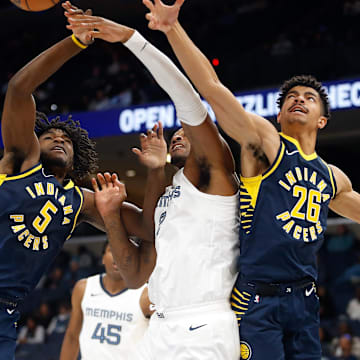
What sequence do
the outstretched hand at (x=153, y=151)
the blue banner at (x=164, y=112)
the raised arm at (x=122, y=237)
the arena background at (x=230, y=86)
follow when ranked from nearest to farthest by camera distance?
the outstretched hand at (x=153, y=151) → the raised arm at (x=122, y=237) → the blue banner at (x=164, y=112) → the arena background at (x=230, y=86)

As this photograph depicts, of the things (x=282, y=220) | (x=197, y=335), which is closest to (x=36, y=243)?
(x=197, y=335)

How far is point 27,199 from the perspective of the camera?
3.24 meters

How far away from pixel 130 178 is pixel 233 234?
11.6m

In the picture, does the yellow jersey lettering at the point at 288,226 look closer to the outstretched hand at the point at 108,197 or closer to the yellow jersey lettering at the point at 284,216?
the yellow jersey lettering at the point at 284,216

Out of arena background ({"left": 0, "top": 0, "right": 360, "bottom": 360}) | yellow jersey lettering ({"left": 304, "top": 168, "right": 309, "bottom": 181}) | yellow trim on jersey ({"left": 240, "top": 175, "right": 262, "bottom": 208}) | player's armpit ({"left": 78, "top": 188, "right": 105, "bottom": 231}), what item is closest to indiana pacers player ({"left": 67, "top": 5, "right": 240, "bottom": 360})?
yellow trim on jersey ({"left": 240, "top": 175, "right": 262, "bottom": 208})

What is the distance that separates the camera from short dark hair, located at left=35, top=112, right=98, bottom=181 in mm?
3713

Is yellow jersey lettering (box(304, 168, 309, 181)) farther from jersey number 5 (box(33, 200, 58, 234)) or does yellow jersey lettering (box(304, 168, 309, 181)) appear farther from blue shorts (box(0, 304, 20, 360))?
blue shorts (box(0, 304, 20, 360))

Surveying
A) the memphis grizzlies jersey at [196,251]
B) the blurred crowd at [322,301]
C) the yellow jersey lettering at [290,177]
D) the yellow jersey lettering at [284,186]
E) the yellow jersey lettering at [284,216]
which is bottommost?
the blurred crowd at [322,301]

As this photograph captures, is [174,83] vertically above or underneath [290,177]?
above

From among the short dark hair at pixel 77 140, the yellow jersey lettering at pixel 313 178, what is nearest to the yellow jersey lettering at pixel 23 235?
the short dark hair at pixel 77 140

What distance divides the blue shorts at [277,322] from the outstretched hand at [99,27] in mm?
1326

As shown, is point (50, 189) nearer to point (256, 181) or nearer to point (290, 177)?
point (256, 181)

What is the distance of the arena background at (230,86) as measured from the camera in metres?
9.42

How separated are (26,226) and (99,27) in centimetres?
115
